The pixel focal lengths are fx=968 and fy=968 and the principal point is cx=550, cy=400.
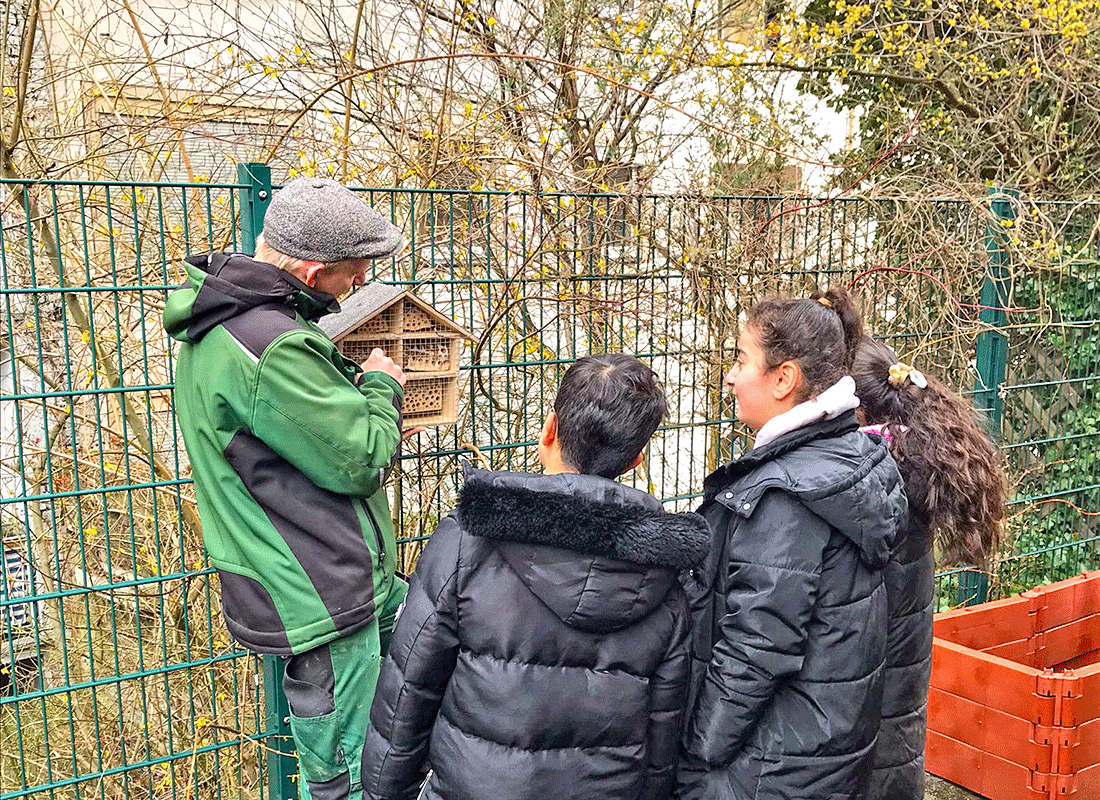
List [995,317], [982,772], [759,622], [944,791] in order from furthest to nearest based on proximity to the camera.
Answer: [995,317] < [944,791] < [982,772] < [759,622]

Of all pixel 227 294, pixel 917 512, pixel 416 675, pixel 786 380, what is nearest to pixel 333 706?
pixel 416 675

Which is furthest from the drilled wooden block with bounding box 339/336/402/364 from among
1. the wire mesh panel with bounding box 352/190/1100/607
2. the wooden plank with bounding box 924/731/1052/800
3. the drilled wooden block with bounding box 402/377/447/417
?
the wooden plank with bounding box 924/731/1052/800

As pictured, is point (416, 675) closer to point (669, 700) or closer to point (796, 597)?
point (669, 700)

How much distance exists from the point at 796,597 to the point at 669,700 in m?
0.37

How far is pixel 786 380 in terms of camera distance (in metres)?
2.41

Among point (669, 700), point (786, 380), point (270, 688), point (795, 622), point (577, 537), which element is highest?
point (786, 380)

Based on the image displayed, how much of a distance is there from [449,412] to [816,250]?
2.11 meters

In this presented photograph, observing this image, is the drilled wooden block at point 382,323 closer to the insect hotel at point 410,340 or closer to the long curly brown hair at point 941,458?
the insect hotel at point 410,340

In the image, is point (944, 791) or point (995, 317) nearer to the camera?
point (944, 791)

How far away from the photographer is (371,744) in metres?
2.12

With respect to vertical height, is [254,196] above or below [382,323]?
above

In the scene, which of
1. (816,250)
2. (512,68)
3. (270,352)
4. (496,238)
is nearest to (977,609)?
(816,250)

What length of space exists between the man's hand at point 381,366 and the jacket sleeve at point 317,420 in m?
0.24

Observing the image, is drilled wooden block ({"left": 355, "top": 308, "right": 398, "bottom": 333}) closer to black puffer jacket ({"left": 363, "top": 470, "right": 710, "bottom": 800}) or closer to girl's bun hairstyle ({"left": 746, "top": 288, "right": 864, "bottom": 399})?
black puffer jacket ({"left": 363, "top": 470, "right": 710, "bottom": 800})
